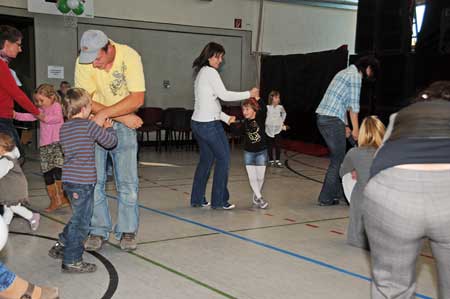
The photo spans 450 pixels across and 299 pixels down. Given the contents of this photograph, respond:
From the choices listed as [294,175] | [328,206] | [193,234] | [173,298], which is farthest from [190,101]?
[173,298]

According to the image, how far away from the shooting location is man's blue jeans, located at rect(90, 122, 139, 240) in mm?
4309

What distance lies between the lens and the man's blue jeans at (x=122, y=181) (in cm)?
431

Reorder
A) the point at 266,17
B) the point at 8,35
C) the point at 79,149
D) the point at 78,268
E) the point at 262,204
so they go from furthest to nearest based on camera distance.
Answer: the point at 266,17 → the point at 262,204 → the point at 8,35 → the point at 78,268 → the point at 79,149

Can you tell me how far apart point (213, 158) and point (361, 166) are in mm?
1861

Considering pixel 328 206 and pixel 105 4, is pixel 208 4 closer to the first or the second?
pixel 105 4

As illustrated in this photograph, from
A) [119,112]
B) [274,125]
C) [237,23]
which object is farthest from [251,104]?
[237,23]

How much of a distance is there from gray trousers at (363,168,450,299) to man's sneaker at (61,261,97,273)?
7.08 feet

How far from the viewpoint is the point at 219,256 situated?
441 centimetres

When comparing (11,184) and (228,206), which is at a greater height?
(11,184)

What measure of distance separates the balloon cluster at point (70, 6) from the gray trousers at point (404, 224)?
34.5 feet

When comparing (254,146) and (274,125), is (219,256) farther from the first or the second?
(274,125)

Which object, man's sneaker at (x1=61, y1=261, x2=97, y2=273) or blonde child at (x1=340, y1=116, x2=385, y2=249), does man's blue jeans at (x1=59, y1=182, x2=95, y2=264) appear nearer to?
man's sneaker at (x1=61, y1=261, x2=97, y2=273)

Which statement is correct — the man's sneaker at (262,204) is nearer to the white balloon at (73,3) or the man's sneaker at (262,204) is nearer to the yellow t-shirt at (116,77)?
the yellow t-shirt at (116,77)

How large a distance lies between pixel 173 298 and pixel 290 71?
11126 mm
